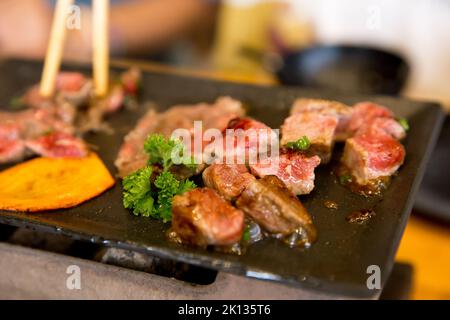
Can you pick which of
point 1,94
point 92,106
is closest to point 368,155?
point 92,106

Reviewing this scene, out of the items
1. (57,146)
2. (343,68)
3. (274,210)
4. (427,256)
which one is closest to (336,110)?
(274,210)

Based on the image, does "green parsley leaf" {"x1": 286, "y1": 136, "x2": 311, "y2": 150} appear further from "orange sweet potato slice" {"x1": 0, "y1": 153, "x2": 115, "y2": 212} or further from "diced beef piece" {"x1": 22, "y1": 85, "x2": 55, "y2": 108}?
"diced beef piece" {"x1": 22, "y1": 85, "x2": 55, "y2": 108}

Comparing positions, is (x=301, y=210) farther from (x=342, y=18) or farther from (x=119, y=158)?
(x=342, y=18)

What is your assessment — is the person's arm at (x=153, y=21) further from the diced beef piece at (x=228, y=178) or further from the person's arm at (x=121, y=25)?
the diced beef piece at (x=228, y=178)

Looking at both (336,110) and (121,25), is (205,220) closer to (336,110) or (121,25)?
(336,110)

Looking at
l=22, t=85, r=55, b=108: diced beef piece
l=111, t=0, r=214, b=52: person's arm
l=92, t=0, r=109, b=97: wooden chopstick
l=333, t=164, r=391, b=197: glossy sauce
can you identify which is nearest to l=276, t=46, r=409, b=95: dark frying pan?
l=92, t=0, r=109, b=97: wooden chopstick
